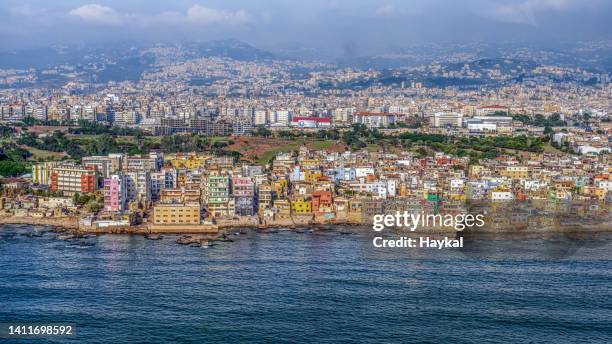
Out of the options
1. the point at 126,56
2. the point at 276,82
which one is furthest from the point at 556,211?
the point at 126,56

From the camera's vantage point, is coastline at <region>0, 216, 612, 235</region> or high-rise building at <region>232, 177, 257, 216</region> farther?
high-rise building at <region>232, 177, 257, 216</region>

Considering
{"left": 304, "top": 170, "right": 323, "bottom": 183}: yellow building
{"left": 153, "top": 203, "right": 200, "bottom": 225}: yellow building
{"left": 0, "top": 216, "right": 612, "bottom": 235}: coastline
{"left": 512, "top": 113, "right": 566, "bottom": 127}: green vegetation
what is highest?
{"left": 512, "top": 113, "right": 566, "bottom": 127}: green vegetation

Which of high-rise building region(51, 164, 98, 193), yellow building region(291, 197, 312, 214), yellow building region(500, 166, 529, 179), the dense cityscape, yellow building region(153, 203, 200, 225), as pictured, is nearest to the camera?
yellow building region(153, 203, 200, 225)

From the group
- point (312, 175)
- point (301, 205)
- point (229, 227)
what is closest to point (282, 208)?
point (301, 205)

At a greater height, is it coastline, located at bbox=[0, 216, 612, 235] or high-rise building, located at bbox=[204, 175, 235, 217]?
high-rise building, located at bbox=[204, 175, 235, 217]

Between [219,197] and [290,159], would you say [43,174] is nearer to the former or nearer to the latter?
[219,197]

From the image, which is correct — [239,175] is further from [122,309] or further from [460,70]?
[460,70]

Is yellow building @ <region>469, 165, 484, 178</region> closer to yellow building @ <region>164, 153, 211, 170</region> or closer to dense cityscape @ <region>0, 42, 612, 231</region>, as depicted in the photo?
dense cityscape @ <region>0, 42, 612, 231</region>

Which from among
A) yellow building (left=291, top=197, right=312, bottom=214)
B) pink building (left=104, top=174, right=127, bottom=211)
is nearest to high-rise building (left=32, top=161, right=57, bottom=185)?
pink building (left=104, top=174, right=127, bottom=211)
